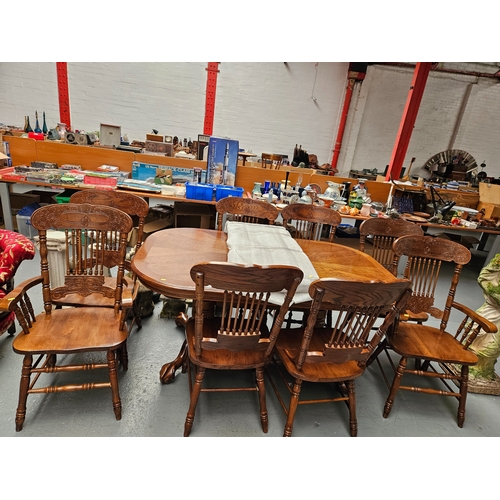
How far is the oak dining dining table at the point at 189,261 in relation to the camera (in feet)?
4.84

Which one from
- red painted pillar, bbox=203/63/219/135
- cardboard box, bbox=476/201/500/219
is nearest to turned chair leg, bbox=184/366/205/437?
cardboard box, bbox=476/201/500/219

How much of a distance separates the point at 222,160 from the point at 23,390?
9.74ft

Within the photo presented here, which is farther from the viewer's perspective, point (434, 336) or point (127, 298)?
point (434, 336)

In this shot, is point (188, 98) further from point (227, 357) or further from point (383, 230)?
point (227, 357)

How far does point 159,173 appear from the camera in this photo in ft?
12.7

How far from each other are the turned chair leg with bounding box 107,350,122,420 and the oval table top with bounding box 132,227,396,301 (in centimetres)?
42

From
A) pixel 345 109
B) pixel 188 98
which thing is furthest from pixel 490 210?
pixel 188 98

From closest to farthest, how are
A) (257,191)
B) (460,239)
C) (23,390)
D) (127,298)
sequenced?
(23,390) → (127,298) → (257,191) → (460,239)

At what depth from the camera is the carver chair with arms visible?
1.83 m

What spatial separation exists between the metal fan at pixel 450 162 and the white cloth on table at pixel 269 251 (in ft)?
22.0

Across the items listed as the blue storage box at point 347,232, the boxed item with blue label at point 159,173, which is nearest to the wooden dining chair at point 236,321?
the boxed item with blue label at point 159,173

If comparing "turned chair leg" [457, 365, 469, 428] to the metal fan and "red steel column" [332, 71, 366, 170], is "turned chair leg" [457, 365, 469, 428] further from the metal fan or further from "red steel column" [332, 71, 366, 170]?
the metal fan

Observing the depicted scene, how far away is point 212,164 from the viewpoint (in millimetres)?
3729

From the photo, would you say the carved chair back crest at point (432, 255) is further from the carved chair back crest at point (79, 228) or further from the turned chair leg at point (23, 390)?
the turned chair leg at point (23, 390)
